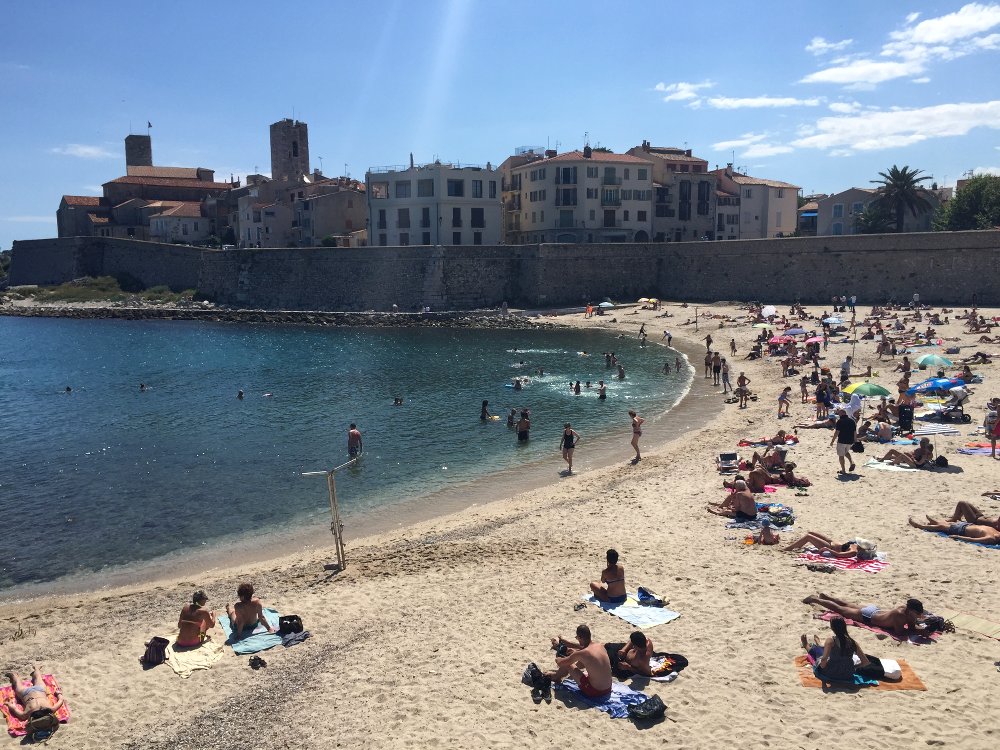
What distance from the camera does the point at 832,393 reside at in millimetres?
24203

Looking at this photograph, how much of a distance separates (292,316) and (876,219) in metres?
47.9

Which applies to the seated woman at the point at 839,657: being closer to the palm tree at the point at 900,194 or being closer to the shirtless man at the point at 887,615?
the shirtless man at the point at 887,615

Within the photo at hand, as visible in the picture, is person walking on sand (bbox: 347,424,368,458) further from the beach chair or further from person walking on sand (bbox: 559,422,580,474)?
the beach chair

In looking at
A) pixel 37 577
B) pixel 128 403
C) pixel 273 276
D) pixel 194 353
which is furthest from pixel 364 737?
pixel 273 276

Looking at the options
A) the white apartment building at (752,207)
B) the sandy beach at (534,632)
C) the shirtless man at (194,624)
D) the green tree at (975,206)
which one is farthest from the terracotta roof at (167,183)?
the shirtless man at (194,624)

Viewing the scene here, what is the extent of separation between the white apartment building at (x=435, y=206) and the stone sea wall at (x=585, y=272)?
6101mm

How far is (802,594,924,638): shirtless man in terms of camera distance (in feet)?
29.7

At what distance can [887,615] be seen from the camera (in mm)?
9164

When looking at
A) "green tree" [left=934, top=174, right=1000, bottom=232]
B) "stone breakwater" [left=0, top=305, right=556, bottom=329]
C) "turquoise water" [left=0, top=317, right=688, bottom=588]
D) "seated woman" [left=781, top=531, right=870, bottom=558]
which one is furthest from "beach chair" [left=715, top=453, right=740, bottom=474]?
"green tree" [left=934, top=174, right=1000, bottom=232]

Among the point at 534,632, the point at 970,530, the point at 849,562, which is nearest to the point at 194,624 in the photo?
the point at 534,632

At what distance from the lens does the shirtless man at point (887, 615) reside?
29.7 ft

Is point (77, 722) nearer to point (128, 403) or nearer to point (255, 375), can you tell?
point (128, 403)

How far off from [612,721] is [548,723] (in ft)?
2.15

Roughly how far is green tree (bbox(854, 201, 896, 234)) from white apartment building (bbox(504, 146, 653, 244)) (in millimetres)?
17886
